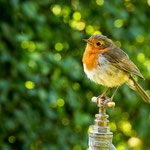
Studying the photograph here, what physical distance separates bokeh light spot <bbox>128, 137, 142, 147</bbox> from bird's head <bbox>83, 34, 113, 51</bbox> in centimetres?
178

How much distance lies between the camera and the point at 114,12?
342 cm

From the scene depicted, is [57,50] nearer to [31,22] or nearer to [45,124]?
[31,22]

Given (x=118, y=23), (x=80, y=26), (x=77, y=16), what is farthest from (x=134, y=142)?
(x=77, y=16)

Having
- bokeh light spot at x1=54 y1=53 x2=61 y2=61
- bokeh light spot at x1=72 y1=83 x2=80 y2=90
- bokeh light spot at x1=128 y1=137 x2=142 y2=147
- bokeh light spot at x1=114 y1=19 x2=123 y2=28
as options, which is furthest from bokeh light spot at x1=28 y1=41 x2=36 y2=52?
bokeh light spot at x1=128 y1=137 x2=142 y2=147

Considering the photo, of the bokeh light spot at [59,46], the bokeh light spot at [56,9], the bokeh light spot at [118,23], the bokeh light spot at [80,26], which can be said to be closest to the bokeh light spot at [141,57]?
the bokeh light spot at [118,23]

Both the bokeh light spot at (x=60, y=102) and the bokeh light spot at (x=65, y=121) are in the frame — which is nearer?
the bokeh light spot at (x=60, y=102)

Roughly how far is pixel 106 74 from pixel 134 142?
6.20 feet

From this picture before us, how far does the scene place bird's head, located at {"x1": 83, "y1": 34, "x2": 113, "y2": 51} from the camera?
2.70 meters

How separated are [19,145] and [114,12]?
1.43 metres

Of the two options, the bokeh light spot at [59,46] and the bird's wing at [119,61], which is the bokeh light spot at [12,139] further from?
the bird's wing at [119,61]

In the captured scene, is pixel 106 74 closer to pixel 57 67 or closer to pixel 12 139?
pixel 57 67

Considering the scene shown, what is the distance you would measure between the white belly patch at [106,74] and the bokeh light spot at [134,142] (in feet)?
5.37

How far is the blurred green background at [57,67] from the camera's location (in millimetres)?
3021

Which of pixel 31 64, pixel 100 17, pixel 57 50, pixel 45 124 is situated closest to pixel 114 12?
pixel 100 17
